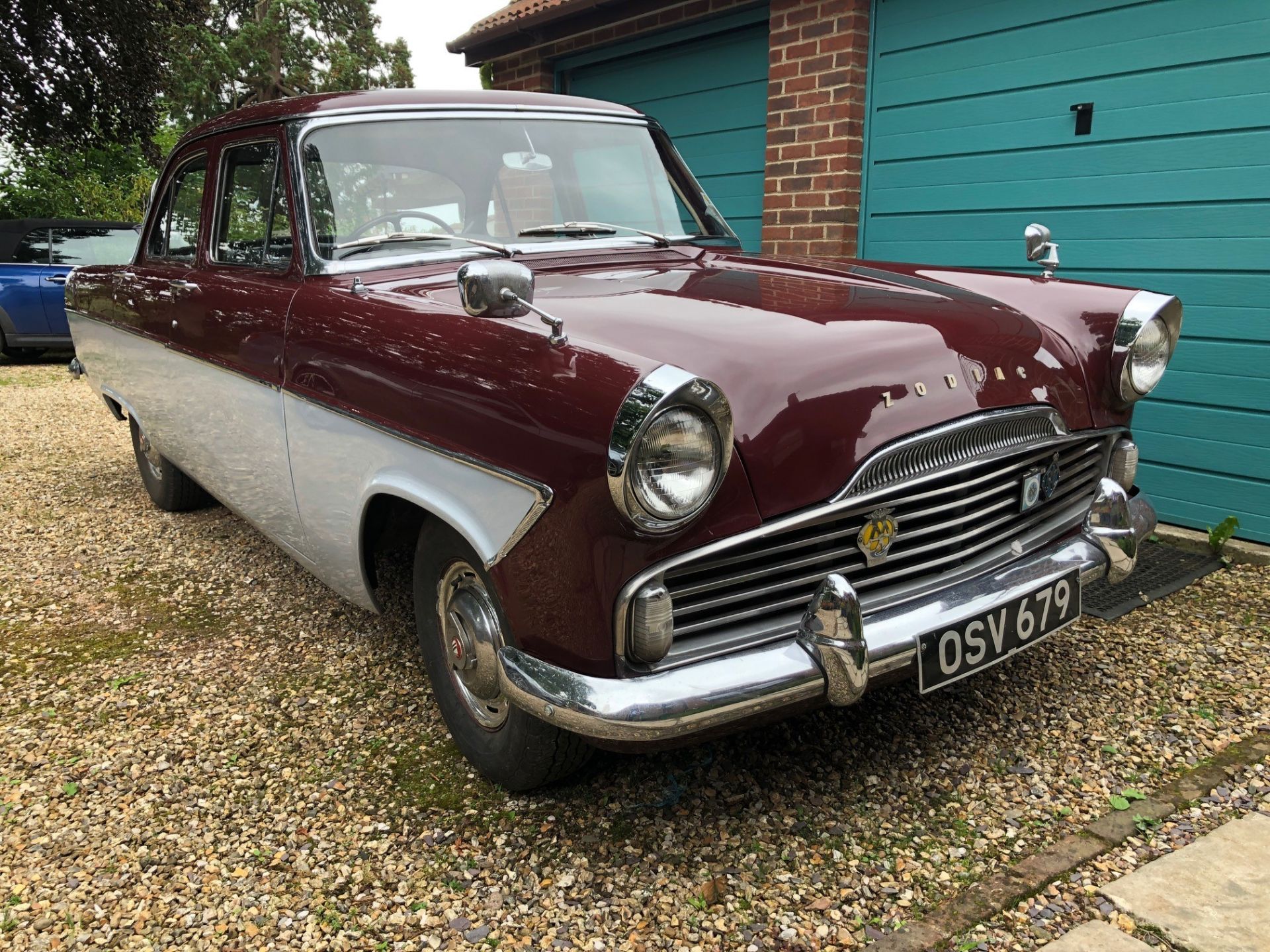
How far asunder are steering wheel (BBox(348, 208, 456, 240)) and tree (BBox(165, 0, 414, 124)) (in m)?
17.8

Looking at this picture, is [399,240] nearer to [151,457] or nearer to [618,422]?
[618,422]

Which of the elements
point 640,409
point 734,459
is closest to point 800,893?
point 734,459

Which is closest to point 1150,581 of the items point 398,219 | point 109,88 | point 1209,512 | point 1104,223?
point 1209,512

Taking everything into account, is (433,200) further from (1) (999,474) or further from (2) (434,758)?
(1) (999,474)

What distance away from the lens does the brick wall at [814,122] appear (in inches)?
199

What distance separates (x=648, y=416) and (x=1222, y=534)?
3244 mm

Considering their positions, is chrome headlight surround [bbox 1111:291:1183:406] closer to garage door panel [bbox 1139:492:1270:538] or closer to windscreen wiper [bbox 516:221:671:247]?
windscreen wiper [bbox 516:221:671:247]

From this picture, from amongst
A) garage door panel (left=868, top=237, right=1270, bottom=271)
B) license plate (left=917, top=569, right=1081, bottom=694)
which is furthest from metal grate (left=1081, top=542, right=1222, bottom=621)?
garage door panel (left=868, top=237, right=1270, bottom=271)

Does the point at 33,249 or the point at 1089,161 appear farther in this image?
the point at 33,249

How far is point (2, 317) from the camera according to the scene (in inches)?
407

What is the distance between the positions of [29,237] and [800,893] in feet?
37.2

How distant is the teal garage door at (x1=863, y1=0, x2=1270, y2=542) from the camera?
3.76m

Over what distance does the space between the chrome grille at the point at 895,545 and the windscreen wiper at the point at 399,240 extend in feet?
4.51

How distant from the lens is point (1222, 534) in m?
3.84
